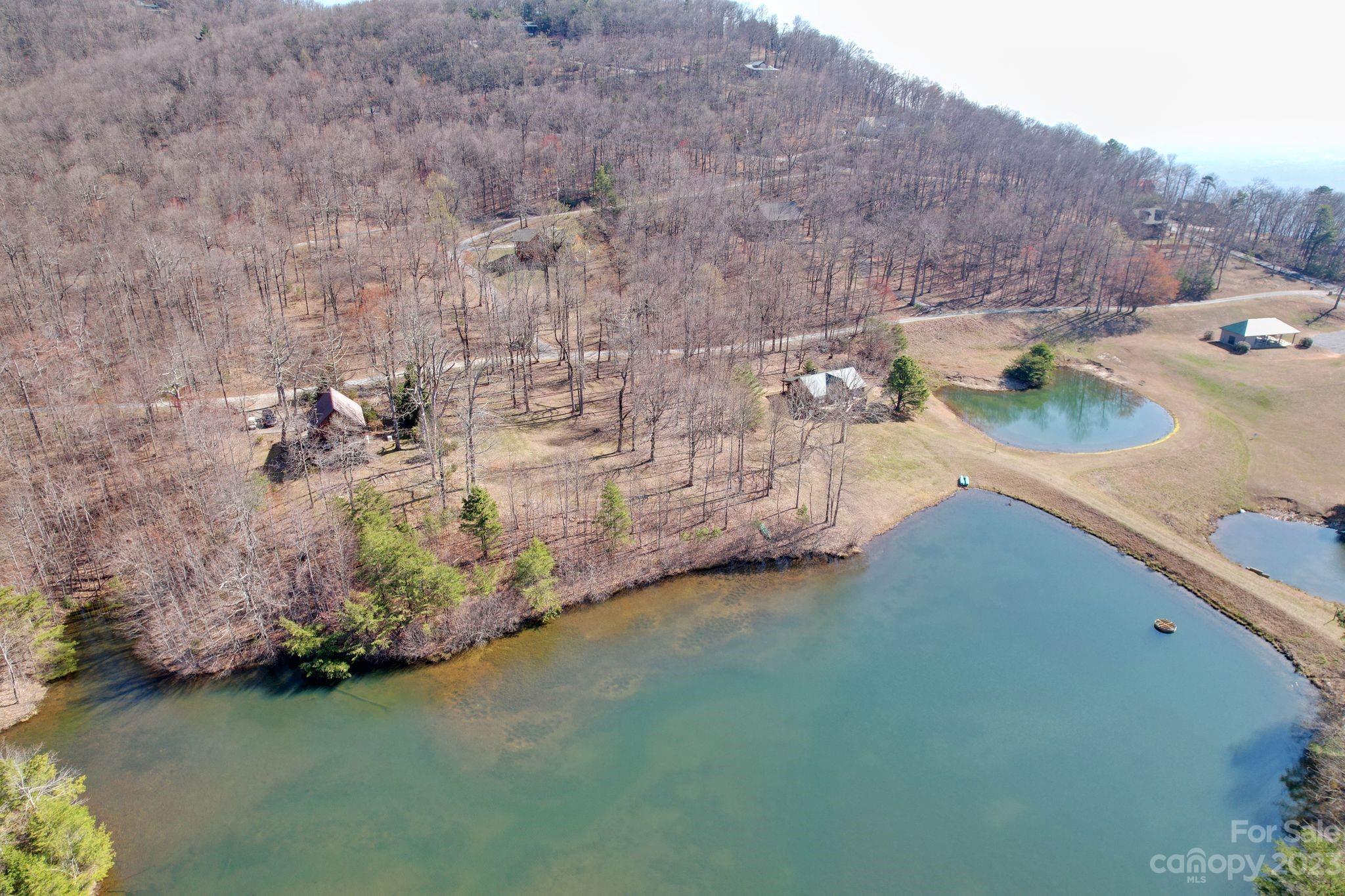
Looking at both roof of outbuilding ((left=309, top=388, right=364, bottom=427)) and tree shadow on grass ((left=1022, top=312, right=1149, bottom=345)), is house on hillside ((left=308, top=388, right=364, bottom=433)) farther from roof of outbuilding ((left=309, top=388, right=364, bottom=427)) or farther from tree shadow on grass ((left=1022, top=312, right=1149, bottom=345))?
tree shadow on grass ((left=1022, top=312, right=1149, bottom=345))

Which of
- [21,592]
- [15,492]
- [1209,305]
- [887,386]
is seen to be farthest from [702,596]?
[1209,305]

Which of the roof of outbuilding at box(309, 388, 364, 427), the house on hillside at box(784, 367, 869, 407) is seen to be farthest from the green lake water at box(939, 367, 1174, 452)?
the roof of outbuilding at box(309, 388, 364, 427)

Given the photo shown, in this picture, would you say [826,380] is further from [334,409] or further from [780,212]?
[780,212]

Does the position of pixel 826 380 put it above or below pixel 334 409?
below

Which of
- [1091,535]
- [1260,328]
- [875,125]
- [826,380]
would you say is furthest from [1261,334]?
[875,125]

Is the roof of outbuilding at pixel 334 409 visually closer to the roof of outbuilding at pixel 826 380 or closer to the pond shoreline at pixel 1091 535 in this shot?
the pond shoreline at pixel 1091 535

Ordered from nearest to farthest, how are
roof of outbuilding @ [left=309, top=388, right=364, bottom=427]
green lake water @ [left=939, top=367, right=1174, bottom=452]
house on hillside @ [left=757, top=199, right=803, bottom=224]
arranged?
roof of outbuilding @ [left=309, top=388, right=364, bottom=427] → green lake water @ [left=939, top=367, right=1174, bottom=452] → house on hillside @ [left=757, top=199, right=803, bottom=224]

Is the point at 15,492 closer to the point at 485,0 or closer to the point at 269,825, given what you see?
the point at 269,825
